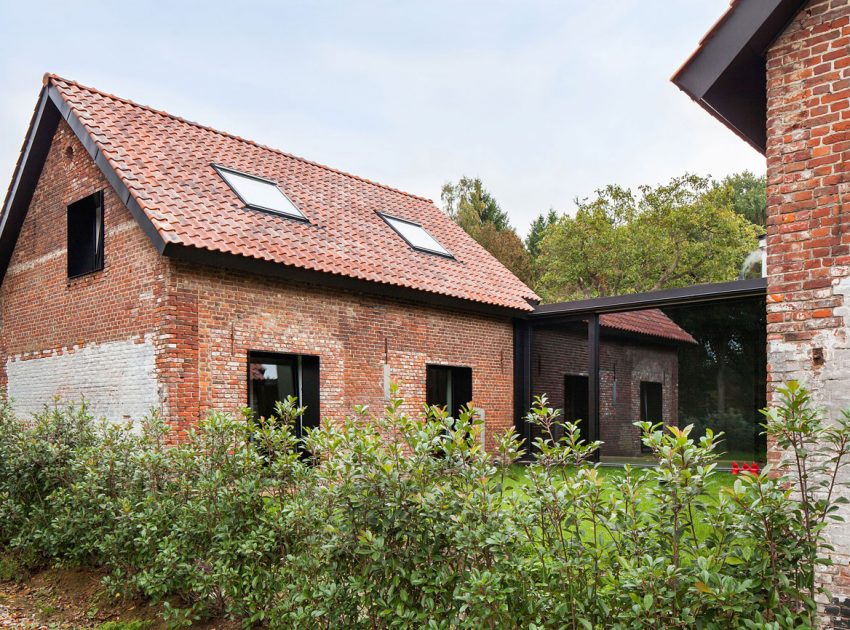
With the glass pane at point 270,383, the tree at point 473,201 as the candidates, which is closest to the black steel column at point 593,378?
the glass pane at point 270,383

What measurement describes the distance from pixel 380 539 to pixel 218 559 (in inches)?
85.5

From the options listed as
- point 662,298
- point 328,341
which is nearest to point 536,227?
point 662,298

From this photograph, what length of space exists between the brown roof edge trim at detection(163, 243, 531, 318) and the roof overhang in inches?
233

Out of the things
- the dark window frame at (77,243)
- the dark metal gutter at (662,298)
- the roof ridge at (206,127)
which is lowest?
the dark metal gutter at (662,298)

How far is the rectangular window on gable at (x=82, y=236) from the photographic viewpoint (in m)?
10.7

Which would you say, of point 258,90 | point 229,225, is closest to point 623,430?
point 229,225

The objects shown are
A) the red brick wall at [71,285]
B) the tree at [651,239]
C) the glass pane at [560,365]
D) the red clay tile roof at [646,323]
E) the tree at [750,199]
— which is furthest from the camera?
the tree at [750,199]

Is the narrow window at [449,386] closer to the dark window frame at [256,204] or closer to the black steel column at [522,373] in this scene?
the black steel column at [522,373]

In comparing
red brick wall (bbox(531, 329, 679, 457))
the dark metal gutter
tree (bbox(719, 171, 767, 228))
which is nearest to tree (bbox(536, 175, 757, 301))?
tree (bbox(719, 171, 767, 228))

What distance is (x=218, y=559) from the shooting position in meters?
5.08

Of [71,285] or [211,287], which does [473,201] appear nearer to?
[71,285]

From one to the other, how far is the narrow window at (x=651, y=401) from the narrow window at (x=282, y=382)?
8.11 meters

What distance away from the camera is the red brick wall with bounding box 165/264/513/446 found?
28.9 feet

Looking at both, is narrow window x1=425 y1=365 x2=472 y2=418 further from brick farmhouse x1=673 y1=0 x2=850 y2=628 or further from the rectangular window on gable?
brick farmhouse x1=673 y1=0 x2=850 y2=628
